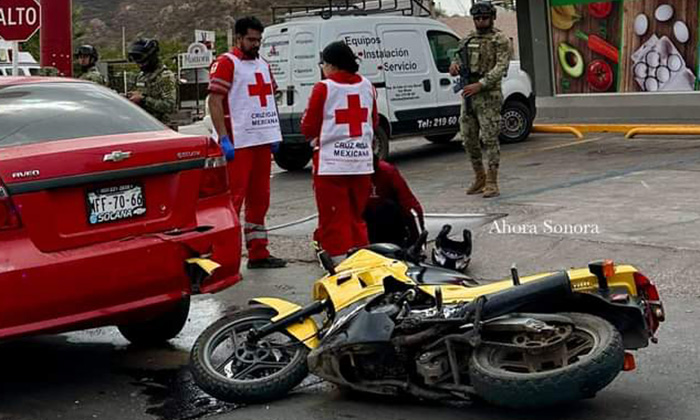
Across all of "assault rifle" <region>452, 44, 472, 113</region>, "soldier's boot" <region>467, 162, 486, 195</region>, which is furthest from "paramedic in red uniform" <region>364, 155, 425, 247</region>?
"soldier's boot" <region>467, 162, 486, 195</region>

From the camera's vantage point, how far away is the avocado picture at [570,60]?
17641 millimetres

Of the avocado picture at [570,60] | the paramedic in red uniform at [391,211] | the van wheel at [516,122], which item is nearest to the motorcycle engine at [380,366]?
the paramedic in red uniform at [391,211]

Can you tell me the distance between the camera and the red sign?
11.1 m

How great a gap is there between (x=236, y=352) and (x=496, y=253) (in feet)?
11.3

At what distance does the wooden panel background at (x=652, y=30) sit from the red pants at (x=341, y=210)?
9962mm

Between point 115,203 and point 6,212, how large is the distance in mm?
564

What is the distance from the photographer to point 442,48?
49.5 feet

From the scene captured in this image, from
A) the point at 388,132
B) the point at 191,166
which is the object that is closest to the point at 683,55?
the point at 388,132

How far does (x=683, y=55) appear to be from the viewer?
16.3 m

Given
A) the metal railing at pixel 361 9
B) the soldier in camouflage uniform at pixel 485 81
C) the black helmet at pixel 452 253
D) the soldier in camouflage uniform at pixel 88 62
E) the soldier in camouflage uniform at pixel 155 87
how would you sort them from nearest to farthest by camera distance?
1. the black helmet at pixel 452 253
2. the soldier in camouflage uniform at pixel 155 87
3. the soldier in camouflage uniform at pixel 485 81
4. the soldier in camouflage uniform at pixel 88 62
5. the metal railing at pixel 361 9

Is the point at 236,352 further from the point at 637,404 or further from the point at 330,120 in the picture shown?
the point at 330,120

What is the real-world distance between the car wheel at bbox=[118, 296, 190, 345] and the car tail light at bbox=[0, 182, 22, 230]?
137cm

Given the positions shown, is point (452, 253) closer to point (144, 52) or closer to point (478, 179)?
point (144, 52)

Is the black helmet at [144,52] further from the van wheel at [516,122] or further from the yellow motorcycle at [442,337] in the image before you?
the van wheel at [516,122]
